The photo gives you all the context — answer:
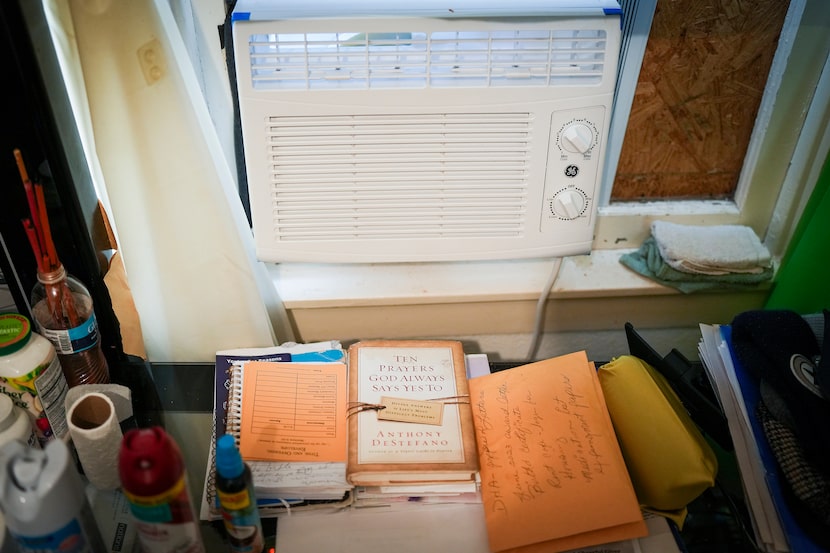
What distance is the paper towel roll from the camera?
2.55 ft

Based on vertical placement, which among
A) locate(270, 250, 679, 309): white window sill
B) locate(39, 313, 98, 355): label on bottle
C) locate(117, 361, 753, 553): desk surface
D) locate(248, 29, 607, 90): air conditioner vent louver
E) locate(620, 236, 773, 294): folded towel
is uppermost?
locate(248, 29, 607, 90): air conditioner vent louver

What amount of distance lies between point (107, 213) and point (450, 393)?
58 cm

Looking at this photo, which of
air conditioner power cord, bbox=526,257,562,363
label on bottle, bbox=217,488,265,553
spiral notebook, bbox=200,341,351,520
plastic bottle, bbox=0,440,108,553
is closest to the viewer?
plastic bottle, bbox=0,440,108,553

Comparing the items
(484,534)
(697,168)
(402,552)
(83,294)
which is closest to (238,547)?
(402,552)

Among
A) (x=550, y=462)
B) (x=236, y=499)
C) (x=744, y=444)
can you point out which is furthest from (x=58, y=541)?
(x=744, y=444)

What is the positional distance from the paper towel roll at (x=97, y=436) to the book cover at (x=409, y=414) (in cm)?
29

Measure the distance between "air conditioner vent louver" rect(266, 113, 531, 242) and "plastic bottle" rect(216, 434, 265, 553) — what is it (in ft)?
1.35

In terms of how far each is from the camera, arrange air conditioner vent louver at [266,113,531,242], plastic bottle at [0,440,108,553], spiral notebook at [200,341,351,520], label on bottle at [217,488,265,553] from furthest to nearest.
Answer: air conditioner vent louver at [266,113,531,242]
spiral notebook at [200,341,351,520]
label on bottle at [217,488,265,553]
plastic bottle at [0,440,108,553]

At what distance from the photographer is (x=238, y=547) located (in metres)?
0.78

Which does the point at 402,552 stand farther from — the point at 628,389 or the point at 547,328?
the point at 547,328

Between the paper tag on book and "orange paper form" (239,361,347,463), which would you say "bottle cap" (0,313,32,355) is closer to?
"orange paper form" (239,361,347,463)

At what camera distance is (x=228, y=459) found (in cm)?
70

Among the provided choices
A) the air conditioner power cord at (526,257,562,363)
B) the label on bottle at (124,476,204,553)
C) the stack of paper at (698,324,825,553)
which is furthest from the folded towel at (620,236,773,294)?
the label on bottle at (124,476,204,553)

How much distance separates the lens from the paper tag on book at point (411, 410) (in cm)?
89
